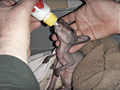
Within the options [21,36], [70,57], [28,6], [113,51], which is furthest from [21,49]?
[113,51]

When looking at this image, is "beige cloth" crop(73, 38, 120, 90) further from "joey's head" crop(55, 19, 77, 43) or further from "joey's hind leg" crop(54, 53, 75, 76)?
"joey's head" crop(55, 19, 77, 43)

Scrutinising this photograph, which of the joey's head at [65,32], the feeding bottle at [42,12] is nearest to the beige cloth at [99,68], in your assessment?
the joey's head at [65,32]

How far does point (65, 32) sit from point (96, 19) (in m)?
0.40

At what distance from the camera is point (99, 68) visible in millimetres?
1330

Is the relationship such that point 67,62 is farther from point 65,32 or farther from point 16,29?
point 16,29

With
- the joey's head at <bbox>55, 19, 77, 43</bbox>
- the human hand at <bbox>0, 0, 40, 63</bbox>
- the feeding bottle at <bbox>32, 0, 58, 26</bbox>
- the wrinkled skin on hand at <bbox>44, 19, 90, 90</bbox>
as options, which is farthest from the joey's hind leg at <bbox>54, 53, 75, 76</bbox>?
the human hand at <bbox>0, 0, 40, 63</bbox>

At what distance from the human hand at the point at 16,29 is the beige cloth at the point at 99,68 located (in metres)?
0.70

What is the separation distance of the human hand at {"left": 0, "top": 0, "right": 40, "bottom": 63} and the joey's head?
0.38 m

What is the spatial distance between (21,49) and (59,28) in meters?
0.50

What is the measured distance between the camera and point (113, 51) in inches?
55.6

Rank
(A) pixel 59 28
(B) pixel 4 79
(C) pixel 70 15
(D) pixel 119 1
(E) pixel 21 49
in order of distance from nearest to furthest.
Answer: (B) pixel 4 79
(E) pixel 21 49
(A) pixel 59 28
(D) pixel 119 1
(C) pixel 70 15

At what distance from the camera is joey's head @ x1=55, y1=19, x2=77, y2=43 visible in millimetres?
1192

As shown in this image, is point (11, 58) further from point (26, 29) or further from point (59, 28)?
point (59, 28)

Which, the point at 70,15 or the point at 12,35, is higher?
the point at 12,35
